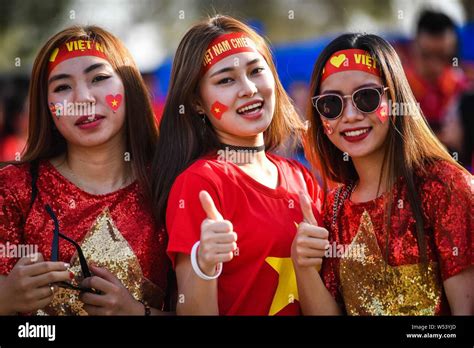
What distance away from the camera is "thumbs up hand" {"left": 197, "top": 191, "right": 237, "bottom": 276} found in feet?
10.3

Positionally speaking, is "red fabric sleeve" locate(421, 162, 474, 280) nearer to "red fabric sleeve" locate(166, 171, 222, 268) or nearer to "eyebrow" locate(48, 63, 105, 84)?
"red fabric sleeve" locate(166, 171, 222, 268)

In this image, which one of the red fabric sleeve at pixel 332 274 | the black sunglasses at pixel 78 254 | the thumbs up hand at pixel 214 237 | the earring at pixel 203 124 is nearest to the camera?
the thumbs up hand at pixel 214 237

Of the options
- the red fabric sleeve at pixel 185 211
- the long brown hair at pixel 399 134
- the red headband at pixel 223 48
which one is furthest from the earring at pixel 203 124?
the long brown hair at pixel 399 134

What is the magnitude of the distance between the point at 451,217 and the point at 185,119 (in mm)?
1291

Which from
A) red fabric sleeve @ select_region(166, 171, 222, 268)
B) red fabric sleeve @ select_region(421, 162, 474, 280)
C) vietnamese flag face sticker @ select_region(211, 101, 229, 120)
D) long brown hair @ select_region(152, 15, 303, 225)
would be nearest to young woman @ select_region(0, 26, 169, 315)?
long brown hair @ select_region(152, 15, 303, 225)

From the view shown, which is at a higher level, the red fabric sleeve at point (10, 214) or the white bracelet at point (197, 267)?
the red fabric sleeve at point (10, 214)

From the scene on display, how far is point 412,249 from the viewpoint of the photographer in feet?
11.1

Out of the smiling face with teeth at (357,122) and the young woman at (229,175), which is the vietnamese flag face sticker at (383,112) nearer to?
the smiling face with teeth at (357,122)

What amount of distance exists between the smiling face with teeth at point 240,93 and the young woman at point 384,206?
0.79 ft

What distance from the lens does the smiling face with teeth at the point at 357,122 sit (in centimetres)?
356

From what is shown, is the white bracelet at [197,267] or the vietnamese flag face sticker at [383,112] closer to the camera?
the white bracelet at [197,267]

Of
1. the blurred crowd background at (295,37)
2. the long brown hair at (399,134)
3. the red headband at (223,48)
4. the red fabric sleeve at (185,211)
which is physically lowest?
the red fabric sleeve at (185,211)

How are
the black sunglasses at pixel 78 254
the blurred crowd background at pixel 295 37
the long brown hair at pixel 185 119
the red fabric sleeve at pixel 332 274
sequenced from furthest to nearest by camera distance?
1. the blurred crowd background at pixel 295 37
2. the long brown hair at pixel 185 119
3. the red fabric sleeve at pixel 332 274
4. the black sunglasses at pixel 78 254
